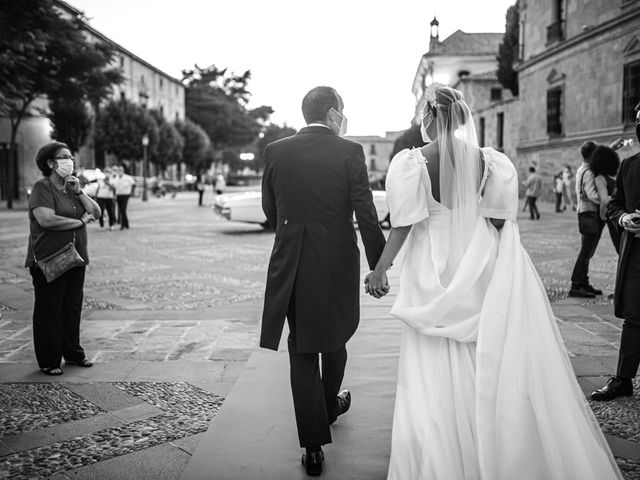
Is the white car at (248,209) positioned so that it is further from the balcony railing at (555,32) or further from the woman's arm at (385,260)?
the balcony railing at (555,32)

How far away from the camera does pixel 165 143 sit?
5197 centimetres

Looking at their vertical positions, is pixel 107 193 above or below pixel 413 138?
below

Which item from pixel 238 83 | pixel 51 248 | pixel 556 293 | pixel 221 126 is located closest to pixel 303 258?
pixel 51 248

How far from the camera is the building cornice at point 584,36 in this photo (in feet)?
70.2

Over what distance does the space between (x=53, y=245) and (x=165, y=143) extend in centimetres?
4888

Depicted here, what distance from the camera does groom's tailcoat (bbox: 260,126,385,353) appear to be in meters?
3.24

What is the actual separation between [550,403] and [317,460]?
117cm

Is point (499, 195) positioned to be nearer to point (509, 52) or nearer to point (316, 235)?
point (316, 235)

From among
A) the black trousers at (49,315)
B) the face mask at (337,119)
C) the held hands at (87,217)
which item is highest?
the face mask at (337,119)

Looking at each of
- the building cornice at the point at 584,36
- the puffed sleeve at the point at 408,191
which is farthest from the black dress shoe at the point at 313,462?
the building cornice at the point at 584,36

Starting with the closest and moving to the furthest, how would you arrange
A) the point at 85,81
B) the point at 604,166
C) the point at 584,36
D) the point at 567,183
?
the point at 604,166 < the point at 567,183 < the point at 584,36 < the point at 85,81

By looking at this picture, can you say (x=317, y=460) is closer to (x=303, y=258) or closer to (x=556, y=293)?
(x=303, y=258)

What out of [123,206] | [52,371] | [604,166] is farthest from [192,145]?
[52,371]

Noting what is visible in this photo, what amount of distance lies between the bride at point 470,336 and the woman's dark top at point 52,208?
277 cm
